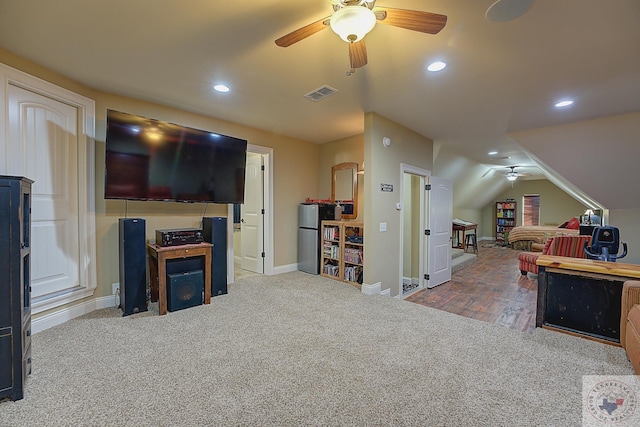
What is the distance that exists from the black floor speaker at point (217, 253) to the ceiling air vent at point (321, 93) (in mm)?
1904

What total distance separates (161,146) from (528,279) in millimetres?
6737

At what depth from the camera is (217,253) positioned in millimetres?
3635

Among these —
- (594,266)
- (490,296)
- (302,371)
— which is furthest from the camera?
(490,296)

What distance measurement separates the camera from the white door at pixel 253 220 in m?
4.75

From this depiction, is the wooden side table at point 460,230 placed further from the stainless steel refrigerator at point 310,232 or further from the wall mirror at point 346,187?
the stainless steel refrigerator at point 310,232

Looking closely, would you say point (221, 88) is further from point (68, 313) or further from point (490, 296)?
point (490, 296)

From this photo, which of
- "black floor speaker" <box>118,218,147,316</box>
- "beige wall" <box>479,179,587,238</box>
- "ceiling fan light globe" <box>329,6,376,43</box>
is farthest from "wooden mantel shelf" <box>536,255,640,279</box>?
"beige wall" <box>479,179,587,238</box>

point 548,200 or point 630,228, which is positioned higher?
point 548,200

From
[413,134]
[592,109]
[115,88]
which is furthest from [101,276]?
[592,109]

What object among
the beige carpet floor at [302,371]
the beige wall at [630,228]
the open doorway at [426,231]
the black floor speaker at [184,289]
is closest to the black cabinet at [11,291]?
the beige carpet floor at [302,371]

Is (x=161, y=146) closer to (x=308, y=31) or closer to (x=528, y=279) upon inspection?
(x=308, y=31)

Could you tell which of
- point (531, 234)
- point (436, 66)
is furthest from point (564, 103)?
point (531, 234)

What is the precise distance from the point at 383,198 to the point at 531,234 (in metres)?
7.44

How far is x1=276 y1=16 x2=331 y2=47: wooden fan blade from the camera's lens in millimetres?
1594
